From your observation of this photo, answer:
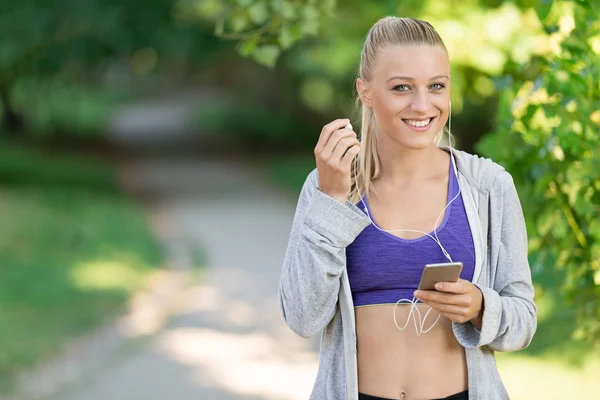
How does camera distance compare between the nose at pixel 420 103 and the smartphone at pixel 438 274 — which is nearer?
the smartphone at pixel 438 274

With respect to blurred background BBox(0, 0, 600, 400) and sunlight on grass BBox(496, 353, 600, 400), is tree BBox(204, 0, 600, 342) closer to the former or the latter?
blurred background BBox(0, 0, 600, 400)

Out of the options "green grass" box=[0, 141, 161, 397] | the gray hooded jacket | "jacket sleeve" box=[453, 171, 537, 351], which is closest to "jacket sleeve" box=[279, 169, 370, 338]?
the gray hooded jacket

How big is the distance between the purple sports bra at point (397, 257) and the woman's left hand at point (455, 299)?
0.13 m

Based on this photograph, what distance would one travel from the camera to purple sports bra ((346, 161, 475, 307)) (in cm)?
224

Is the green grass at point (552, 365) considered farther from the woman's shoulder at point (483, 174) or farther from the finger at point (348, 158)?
the finger at point (348, 158)

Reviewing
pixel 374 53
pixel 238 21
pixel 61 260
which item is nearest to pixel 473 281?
pixel 374 53

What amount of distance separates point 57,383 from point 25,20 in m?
9.60

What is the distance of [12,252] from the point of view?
10.5m

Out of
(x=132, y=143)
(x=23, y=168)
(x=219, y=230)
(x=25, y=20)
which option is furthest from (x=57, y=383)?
(x=132, y=143)

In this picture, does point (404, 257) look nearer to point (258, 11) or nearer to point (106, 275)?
point (258, 11)

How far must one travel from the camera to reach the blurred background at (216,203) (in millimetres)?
3529

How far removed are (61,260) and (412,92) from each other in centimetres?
842

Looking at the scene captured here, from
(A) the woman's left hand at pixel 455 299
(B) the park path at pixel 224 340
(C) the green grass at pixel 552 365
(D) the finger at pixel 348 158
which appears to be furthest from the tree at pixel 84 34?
(A) the woman's left hand at pixel 455 299

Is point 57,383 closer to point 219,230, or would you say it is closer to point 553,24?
point 553,24
